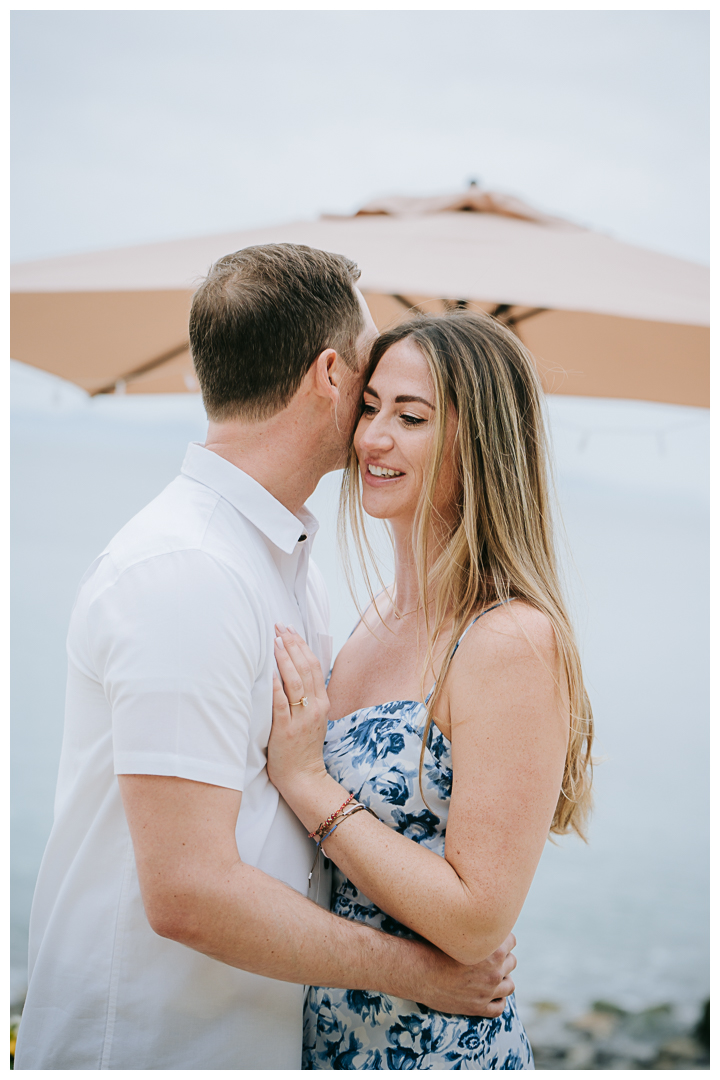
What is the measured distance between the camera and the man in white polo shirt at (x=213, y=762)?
55.7 inches

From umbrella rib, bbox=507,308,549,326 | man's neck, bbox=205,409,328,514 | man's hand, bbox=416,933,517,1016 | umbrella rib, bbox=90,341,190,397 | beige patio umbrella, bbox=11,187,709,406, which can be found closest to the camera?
man's hand, bbox=416,933,517,1016

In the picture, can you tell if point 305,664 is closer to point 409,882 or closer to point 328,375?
point 409,882

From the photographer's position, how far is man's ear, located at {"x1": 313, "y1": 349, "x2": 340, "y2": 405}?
1843mm

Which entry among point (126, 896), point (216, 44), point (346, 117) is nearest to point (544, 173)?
point (346, 117)

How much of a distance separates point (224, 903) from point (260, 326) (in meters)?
1.19

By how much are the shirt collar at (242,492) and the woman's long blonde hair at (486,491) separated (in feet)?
1.12

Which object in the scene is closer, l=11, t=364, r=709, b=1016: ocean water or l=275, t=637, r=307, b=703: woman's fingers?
l=275, t=637, r=307, b=703: woman's fingers

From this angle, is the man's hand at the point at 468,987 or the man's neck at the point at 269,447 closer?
the man's hand at the point at 468,987

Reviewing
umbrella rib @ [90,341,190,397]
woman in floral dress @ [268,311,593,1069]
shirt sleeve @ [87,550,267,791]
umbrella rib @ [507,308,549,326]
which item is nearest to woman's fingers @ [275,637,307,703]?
woman in floral dress @ [268,311,593,1069]

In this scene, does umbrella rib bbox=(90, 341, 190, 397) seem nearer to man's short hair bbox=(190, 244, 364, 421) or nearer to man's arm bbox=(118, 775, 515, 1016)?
man's short hair bbox=(190, 244, 364, 421)

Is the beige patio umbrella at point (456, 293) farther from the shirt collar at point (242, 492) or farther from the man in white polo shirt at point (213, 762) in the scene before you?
the shirt collar at point (242, 492)

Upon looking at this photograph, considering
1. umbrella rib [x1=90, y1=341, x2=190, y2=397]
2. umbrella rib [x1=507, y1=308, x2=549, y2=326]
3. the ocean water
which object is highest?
umbrella rib [x1=507, y1=308, x2=549, y2=326]

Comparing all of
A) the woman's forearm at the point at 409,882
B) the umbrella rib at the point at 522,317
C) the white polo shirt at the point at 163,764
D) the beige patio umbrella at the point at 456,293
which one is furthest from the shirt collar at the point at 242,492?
the umbrella rib at the point at 522,317

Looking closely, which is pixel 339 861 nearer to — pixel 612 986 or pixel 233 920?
pixel 233 920
